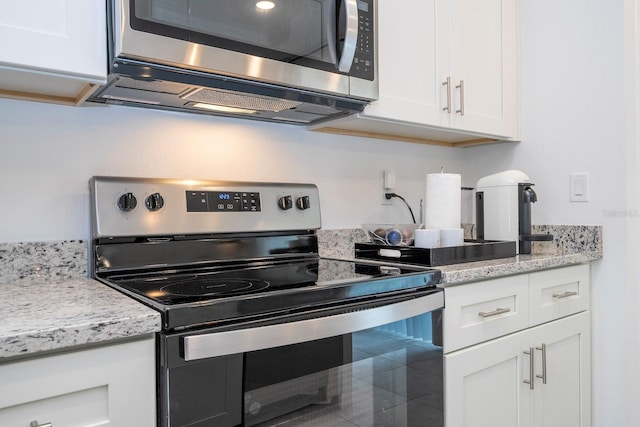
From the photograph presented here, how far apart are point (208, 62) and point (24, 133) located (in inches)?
20.6

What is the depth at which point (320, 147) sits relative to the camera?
1744 mm

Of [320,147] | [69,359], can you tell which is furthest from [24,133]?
[320,147]

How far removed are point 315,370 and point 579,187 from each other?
1.40 meters

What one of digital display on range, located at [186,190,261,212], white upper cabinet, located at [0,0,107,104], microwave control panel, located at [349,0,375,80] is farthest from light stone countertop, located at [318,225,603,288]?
white upper cabinet, located at [0,0,107,104]

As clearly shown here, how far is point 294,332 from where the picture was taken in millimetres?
885

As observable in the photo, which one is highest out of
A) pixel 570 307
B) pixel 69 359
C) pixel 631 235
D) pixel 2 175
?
pixel 2 175

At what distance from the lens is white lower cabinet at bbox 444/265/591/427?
1288 mm

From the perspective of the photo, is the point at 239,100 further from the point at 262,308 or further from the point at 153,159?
the point at 262,308

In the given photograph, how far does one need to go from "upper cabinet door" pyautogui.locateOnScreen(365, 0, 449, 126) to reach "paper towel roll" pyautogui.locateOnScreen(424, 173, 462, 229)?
22 cm

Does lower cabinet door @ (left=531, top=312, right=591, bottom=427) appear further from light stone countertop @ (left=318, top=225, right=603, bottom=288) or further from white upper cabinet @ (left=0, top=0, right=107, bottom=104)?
white upper cabinet @ (left=0, top=0, right=107, bottom=104)

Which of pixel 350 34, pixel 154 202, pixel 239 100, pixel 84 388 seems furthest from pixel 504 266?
Answer: pixel 84 388

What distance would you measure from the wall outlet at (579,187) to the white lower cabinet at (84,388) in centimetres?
168

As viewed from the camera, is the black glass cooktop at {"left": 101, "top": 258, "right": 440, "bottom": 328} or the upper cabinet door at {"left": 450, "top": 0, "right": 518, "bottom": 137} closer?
the black glass cooktop at {"left": 101, "top": 258, "right": 440, "bottom": 328}

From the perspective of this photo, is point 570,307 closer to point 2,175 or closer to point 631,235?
point 631,235
